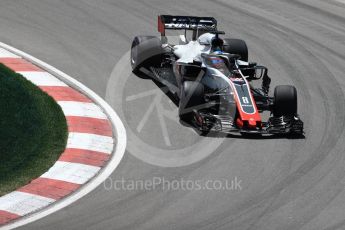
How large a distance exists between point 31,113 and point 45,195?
2.90 m

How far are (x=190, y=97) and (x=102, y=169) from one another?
2387 mm

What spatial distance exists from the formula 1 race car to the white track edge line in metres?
1.21

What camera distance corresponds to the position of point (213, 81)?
14.7 metres

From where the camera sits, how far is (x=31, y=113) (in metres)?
14.0

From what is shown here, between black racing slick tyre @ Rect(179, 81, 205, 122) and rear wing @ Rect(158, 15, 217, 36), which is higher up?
rear wing @ Rect(158, 15, 217, 36)

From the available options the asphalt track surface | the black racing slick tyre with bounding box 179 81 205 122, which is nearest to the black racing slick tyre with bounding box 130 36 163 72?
the asphalt track surface

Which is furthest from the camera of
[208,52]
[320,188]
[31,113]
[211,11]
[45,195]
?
[211,11]

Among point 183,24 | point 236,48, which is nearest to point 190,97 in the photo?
point 236,48

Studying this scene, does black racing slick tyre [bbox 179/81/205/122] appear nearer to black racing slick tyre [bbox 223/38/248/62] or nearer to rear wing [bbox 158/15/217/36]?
black racing slick tyre [bbox 223/38/248/62]

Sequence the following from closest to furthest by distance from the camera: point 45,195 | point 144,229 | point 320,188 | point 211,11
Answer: point 144,229
point 45,195
point 320,188
point 211,11

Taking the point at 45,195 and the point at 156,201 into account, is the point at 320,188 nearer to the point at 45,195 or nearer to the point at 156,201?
the point at 156,201

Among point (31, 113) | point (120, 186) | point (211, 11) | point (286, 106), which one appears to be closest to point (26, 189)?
point (120, 186)

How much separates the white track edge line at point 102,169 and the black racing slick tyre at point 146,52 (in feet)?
4.26

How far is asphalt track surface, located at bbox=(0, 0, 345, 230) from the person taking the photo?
11094 millimetres
